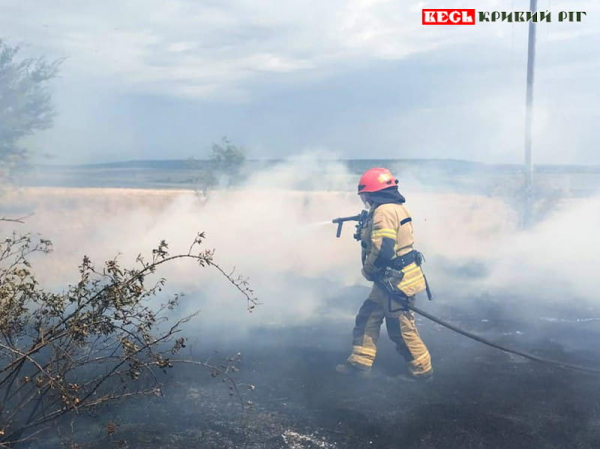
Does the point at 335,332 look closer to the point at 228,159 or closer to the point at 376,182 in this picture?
the point at 376,182

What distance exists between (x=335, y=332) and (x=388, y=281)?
4.95 feet

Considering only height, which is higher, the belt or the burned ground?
the belt

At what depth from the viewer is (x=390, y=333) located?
17.5 feet

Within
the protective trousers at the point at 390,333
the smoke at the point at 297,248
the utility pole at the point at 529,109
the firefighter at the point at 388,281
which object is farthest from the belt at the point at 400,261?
the utility pole at the point at 529,109

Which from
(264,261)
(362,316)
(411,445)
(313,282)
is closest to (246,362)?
(362,316)

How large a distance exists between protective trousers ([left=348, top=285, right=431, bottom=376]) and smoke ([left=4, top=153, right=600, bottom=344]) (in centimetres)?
167

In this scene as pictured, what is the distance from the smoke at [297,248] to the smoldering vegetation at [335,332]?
48 millimetres

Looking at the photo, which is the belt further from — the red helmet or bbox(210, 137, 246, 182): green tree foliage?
bbox(210, 137, 246, 182): green tree foliage

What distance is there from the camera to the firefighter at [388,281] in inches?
202

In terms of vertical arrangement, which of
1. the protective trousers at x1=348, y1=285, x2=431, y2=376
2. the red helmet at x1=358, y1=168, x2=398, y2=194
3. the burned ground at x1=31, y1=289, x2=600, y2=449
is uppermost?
the red helmet at x1=358, y1=168, x2=398, y2=194

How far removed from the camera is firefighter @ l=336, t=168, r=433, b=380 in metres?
5.14

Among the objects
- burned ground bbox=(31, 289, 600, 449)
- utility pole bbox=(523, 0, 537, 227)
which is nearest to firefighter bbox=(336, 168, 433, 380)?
burned ground bbox=(31, 289, 600, 449)

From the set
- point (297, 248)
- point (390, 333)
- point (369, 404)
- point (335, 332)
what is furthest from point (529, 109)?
point (369, 404)

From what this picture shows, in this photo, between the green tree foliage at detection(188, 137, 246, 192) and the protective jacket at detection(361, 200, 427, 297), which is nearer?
the protective jacket at detection(361, 200, 427, 297)
